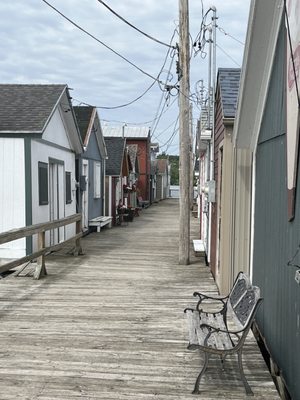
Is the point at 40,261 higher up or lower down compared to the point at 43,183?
lower down

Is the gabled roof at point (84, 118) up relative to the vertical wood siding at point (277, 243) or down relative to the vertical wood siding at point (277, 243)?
up

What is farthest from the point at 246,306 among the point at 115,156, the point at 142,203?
the point at 142,203

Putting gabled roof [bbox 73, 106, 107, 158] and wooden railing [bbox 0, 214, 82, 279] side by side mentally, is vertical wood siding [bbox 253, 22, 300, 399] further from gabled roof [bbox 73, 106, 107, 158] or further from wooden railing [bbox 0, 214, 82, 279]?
gabled roof [bbox 73, 106, 107, 158]

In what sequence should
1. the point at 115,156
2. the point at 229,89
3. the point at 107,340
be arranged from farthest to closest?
the point at 115,156, the point at 229,89, the point at 107,340

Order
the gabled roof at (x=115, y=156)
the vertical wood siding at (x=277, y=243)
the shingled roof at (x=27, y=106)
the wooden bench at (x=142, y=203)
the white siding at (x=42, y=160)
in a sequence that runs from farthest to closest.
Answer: the wooden bench at (x=142, y=203) < the gabled roof at (x=115, y=156) < the white siding at (x=42, y=160) < the shingled roof at (x=27, y=106) < the vertical wood siding at (x=277, y=243)

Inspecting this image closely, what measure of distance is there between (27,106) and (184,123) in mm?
4096

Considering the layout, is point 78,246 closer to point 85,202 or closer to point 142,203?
point 85,202

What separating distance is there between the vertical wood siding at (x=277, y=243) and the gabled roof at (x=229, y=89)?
1299 mm

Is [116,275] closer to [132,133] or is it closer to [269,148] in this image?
[269,148]

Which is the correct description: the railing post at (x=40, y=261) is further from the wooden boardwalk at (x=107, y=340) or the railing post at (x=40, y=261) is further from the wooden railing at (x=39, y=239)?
the wooden boardwalk at (x=107, y=340)

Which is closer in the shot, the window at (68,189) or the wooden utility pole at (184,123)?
the wooden utility pole at (184,123)

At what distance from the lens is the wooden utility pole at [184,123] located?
9.95m

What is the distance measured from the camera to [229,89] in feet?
24.2

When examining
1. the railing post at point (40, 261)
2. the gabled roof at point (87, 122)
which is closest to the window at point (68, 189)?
the gabled roof at point (87, 122)
